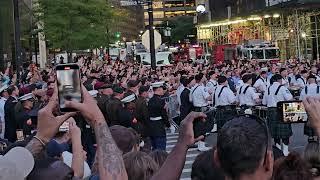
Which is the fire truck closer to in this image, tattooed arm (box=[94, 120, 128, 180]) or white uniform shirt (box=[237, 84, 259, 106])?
white uniform shirt (box=[237, 84, 259, 106])

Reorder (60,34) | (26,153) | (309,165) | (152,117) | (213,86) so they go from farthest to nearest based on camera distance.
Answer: (60,34) → (213,86) → (152,117) → (309,165) → (26,153)

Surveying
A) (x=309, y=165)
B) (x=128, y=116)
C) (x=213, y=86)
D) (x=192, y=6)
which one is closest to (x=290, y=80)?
(x=213, y=86)

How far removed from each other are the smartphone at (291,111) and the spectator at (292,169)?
3.00 feet

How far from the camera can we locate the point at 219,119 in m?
15.8

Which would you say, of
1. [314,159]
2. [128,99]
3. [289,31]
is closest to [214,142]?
[128,99]

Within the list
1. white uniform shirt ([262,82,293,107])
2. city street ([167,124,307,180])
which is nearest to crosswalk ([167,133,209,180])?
city street ([167,124,307,180])

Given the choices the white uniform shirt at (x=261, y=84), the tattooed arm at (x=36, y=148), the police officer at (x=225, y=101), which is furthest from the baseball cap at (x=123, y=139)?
the white uniform shirt at (x=261, y=84)

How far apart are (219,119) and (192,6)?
143645 mm

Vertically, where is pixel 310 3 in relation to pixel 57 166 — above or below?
above

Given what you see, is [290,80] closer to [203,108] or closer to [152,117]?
[203,108]

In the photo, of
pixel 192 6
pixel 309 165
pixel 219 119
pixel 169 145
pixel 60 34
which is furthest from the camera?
pixel 192 6

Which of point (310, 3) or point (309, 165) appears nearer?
point (309, 165)

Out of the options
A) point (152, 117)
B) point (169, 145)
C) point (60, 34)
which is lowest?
point (169, 145)

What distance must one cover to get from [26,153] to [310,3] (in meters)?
41.9
